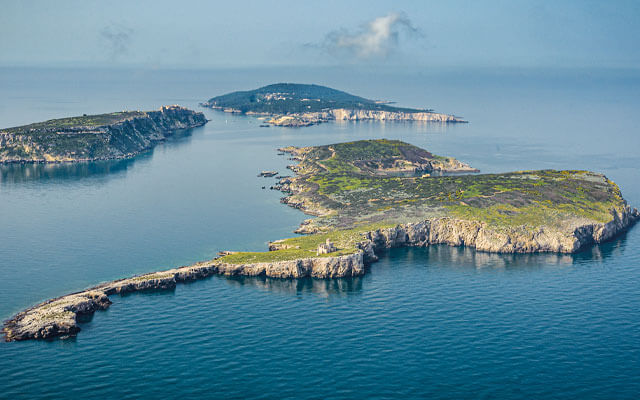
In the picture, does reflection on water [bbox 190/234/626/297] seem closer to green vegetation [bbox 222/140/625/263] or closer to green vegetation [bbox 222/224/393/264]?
green vegetation [bbox 222/224/393/264]

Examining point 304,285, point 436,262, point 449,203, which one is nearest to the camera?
point 304,285

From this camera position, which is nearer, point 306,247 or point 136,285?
point 136,285

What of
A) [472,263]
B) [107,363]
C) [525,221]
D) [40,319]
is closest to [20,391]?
[107,363]

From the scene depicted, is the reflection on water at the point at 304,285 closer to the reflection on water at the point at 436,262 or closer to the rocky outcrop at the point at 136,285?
the reflection on water at the point at 436,262

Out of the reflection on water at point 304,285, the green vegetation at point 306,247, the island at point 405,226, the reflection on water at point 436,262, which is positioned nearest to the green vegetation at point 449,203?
the green vegetation at point 306,247

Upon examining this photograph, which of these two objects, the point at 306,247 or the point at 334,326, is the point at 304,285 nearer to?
the point at 306,247

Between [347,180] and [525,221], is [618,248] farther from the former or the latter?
[347,180]

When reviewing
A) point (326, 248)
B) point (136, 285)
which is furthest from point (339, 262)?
point (136, 285)
